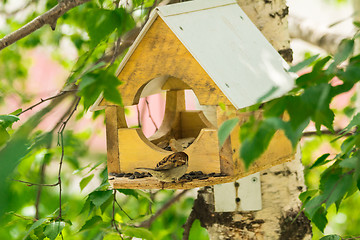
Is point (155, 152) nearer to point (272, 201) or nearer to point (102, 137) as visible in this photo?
point (272, 201)

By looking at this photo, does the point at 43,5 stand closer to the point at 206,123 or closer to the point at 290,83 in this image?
the point at 206,123

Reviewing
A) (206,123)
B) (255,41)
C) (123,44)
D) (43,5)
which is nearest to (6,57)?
(43,5)

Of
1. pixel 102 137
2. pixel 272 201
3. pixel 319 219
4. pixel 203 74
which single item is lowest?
pixel 319 219

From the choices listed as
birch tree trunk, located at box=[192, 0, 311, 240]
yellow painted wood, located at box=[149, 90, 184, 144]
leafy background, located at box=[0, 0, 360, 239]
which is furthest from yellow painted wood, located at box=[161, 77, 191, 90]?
birch tree trunk, located at box=[192, 0, 311, 240]

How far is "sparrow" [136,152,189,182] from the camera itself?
1.30 m

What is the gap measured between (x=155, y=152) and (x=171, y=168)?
0.20 meters

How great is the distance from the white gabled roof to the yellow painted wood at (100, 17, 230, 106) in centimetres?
2

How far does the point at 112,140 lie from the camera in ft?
5.11

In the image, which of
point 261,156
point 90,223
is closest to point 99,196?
point 90,223

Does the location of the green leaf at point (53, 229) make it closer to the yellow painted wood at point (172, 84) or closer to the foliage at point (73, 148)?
the foliage at point (73, 148)

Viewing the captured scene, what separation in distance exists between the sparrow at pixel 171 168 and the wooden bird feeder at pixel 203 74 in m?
0.03

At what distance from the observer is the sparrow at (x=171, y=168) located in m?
1.30

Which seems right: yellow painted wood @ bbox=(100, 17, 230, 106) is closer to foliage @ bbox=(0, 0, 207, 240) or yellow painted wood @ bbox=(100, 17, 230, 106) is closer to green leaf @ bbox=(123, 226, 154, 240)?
foliage @ bbox=(0, 0, 207, 240)

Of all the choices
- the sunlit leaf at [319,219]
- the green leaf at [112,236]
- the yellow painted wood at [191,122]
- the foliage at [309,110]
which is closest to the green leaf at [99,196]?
the green leaf at [112,236]
